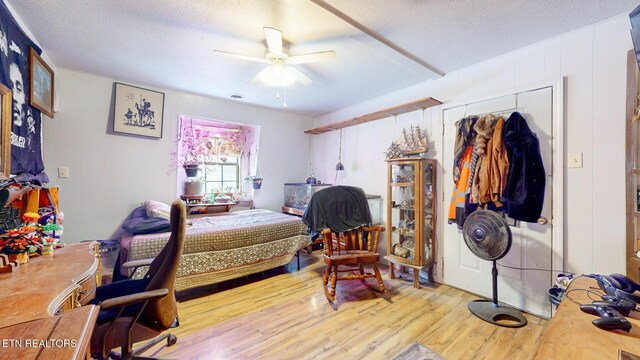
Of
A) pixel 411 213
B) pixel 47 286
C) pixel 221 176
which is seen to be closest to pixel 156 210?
pixel 221 176

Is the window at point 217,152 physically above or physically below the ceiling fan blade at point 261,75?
below

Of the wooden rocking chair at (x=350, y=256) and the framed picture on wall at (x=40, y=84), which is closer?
the framed picture on wall at (x=40, y=84)

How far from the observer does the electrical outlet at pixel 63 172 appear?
2766 mm

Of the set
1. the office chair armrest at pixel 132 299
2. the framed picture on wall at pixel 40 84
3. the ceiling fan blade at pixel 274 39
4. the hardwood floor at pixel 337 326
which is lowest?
the hardwood floor at pixel 337 326

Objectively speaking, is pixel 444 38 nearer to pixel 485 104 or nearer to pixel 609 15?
pixel 485 104

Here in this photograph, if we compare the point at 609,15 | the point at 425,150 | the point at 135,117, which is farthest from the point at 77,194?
the point at 609,15

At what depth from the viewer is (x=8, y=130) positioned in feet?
5.36

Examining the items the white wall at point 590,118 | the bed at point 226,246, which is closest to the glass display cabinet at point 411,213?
the white wall at point 590,118

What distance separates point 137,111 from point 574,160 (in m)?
4.63

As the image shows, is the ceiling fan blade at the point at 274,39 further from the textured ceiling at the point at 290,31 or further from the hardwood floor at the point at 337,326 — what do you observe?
the hardwood floor at the point at 337,326

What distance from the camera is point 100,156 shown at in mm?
2986

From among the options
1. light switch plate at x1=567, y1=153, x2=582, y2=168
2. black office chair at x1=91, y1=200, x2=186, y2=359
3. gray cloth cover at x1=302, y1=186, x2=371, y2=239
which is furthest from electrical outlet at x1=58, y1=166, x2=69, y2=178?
light switch plate at x1=567, y1=153, x2=582, y2=168

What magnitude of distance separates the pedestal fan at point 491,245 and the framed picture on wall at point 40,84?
13.0ft

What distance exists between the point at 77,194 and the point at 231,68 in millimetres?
2335
